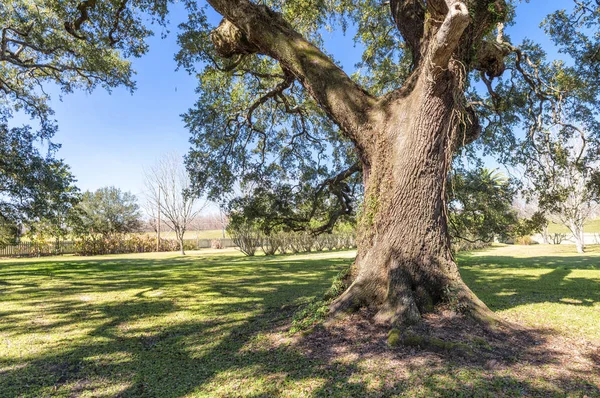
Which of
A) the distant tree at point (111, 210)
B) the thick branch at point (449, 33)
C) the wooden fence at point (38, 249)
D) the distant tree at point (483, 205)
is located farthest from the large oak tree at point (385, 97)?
the distant tree at point (111, 210)

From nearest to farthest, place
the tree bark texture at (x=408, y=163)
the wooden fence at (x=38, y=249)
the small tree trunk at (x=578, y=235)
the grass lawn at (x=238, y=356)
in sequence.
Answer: the grass lawn at (x=238, y=356), the tree bark texture at (x=408, y=163), the small tree trunk at (x=578, y=235), the wooden fence at (x=38, y=249)

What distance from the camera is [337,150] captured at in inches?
439

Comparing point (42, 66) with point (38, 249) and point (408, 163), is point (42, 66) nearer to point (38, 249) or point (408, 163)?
point (408, 163)

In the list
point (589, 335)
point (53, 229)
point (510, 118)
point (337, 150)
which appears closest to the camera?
point (589, 335)

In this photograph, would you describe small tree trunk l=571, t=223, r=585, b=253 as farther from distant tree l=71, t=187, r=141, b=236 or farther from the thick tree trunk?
distant tree l=71, t=187, r=141, b=236

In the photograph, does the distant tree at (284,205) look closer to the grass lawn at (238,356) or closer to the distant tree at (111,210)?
the grass lawn at (238,356)

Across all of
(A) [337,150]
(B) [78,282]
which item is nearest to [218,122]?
(A) [337,150]

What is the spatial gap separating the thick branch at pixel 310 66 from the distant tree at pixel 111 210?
3663 centimetres

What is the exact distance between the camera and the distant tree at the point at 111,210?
36.2 meters

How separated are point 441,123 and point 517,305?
3.13m

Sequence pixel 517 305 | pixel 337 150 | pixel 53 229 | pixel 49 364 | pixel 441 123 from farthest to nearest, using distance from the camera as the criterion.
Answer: pixel 53 229 < pixel 337 150 < pixel 517 305 < pixel 441 123 < pixel 49 364

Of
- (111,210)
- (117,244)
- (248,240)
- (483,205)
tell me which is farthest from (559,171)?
(111,210)

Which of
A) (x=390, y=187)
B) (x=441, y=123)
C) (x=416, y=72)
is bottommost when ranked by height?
(x=390, y=187)

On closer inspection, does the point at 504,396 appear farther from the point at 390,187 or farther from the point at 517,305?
the point at 517,305
